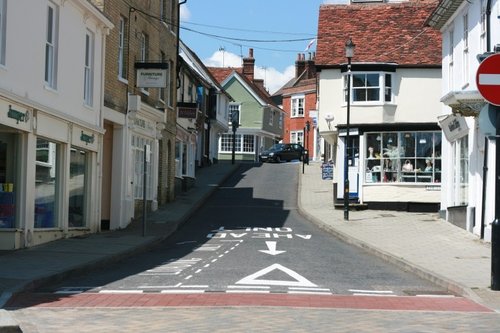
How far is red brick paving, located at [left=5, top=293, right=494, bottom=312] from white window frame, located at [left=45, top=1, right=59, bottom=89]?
799 cm

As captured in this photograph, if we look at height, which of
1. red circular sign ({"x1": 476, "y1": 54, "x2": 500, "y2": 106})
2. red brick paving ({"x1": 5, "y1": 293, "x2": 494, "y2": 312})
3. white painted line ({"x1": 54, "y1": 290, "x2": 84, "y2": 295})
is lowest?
white painted line ({"x1": 54, "y1": 290, "x2": 84, "y2": 295})

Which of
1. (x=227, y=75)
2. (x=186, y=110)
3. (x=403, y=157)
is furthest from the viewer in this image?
(x=227, y=75)

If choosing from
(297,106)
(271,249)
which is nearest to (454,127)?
(271,249)

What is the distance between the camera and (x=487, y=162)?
63.3ft

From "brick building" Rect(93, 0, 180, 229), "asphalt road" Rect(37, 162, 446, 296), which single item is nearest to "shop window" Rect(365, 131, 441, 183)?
"asphalt road" Rect(37, 162, 446, 296)

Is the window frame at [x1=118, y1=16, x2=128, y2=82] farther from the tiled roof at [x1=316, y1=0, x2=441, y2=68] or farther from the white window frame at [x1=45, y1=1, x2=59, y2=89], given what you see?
the tiled roof at [x1=316, y1=0, x2=441, y2=68]

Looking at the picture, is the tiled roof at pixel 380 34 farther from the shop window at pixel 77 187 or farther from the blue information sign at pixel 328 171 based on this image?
the shop window at pixel 77 187

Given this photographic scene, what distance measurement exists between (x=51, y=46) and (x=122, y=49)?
6338 millimetres

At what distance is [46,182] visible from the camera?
1778 cm

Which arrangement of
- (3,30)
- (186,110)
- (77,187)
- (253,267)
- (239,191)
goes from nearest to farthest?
(253,267)
(3,30)
(77,187)
(186,110)
(239,191)

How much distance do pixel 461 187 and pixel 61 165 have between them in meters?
12.8

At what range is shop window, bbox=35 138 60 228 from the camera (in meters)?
17.1

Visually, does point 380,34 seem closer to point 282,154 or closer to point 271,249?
point 271,249

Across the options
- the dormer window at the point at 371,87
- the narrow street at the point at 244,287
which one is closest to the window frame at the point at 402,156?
the dormer window at the point at 371,87
